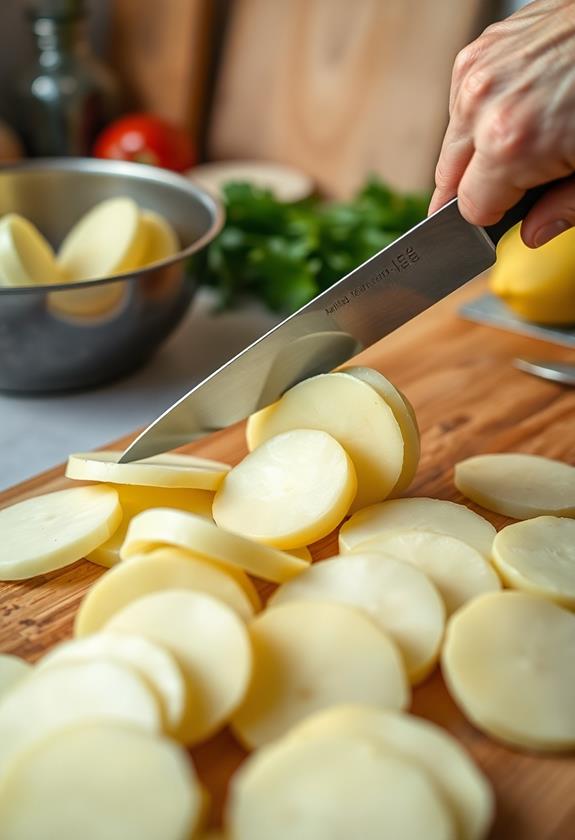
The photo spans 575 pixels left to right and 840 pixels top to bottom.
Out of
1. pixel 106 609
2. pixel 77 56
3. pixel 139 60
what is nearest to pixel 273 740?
pixel 106 609

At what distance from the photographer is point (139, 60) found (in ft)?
8.43

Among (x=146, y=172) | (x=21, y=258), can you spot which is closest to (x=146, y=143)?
(x=146, y=172)

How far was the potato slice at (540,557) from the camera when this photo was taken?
3.41 ft

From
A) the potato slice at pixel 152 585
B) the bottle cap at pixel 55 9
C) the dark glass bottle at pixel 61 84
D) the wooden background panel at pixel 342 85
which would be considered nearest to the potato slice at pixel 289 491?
the potato slice at pixel 152 585

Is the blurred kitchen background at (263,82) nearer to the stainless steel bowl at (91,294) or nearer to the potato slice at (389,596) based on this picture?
the stainless steel bowl at (91,294)

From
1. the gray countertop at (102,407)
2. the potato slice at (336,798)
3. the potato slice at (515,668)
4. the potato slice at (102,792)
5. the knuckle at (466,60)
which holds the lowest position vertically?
the gray countertop at (102,407)

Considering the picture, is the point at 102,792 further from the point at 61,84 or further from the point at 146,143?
the point at 61,84

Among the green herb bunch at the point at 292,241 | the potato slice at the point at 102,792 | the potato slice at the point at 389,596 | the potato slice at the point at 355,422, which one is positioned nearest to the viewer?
the potato slice at the point at 102,792

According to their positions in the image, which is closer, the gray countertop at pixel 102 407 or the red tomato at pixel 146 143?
the gray countertop at pixel 102 407

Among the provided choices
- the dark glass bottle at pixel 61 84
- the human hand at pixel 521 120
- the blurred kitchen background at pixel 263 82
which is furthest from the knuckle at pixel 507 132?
the dark glass bottle at pixel 61 84

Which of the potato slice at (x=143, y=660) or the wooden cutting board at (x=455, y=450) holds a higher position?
the potato slice at (x=143, y=660)

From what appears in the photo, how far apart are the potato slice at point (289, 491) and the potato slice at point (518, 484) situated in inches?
8.2

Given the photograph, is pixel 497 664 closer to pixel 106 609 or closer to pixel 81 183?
pixel 106 609

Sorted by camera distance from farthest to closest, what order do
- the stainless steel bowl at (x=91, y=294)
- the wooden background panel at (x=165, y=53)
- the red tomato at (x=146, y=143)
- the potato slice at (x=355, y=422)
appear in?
the wooden background panel at (x=165, y=53), the red tomato at (x=146, y=143), the stainless steel bowl at (x=91, y=294), the potato slice at (x=355, y=422)
